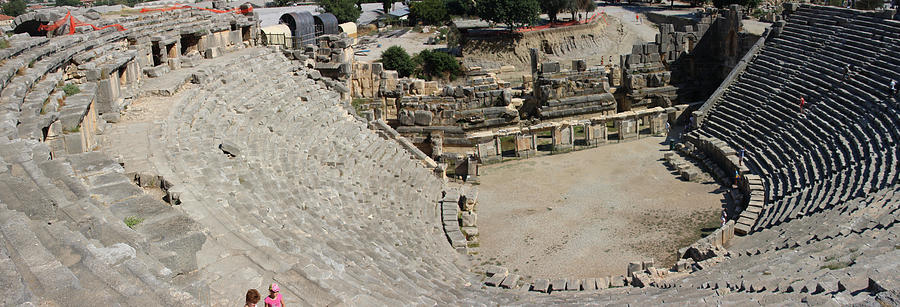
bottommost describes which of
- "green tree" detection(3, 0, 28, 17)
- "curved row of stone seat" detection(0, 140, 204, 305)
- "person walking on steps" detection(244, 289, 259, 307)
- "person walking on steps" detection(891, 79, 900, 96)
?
"person walking on steps" detection(244, 289, 259, 307)

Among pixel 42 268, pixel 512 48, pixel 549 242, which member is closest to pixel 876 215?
pixel 549 242

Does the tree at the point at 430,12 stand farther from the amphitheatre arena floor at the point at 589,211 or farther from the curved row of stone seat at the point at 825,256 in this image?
the curved row of stone seat at the point at 825,256

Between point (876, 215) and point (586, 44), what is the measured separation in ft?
119

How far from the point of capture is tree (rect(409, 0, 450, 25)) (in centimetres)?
5875

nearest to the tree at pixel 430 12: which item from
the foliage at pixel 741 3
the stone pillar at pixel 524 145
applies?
the foliage at pixel 741 3

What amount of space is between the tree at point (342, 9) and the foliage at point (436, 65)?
16.9 meters

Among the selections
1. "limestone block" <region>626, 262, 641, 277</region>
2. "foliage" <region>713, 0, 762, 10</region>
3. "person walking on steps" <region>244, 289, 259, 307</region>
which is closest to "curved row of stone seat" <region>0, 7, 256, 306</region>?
"person walking on steps" <region>244, 289, 259, 307</region>

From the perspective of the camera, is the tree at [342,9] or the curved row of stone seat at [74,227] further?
the tree at [342,9]

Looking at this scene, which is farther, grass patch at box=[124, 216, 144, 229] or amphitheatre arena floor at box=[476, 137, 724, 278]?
amphitheatre arena floor at box=[476, 137, 724, 278]

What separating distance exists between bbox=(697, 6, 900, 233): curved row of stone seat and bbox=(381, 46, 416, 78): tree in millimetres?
18988

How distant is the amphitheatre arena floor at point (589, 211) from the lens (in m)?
16.3

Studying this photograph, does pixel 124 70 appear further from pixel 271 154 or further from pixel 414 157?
pixel 414 157

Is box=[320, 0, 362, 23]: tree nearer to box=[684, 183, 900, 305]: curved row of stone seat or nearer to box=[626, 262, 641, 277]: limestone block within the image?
box=[684, 183, 900, 305]: curved row of stone seat

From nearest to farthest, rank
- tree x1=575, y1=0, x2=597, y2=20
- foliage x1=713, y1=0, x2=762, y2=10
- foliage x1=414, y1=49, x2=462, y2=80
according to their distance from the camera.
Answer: foliage x1=414, y1=49, x2=462, y2=80 → foliage x1=713, y1=0, x2=762, y2=10 → tree x1=575, y1=0, x2=597, y2=20
